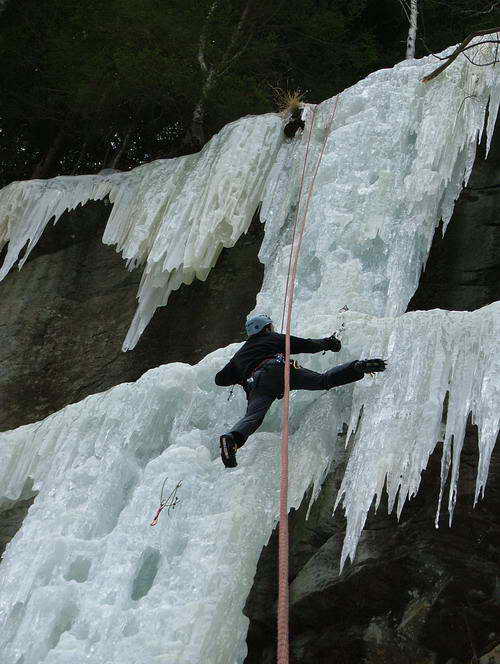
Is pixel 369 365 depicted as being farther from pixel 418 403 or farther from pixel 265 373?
pixel 265 373

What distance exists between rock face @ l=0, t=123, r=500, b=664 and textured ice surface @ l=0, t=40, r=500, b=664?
35cm

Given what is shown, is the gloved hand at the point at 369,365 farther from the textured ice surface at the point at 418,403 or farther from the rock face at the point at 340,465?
the rock face at the point at 340,465

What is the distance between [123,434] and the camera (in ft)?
19.4

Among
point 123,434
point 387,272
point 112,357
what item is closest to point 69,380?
point 112,357

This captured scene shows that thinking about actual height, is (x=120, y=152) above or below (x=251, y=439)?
above

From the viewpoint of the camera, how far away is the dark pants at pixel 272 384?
5.00 metres

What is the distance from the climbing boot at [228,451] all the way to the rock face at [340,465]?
0.64 meters

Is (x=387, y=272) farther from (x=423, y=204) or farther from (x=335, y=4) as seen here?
(x=335, y=4)

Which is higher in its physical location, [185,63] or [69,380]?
[185,63]

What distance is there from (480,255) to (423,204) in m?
0.78

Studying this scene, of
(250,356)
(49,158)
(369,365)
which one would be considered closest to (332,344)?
(369,365)

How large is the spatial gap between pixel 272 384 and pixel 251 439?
1.18ft

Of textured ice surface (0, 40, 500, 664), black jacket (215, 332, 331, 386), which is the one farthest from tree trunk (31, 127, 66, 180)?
black jacket (215, 332, 331, 386)

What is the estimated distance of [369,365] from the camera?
4957 millimetres
